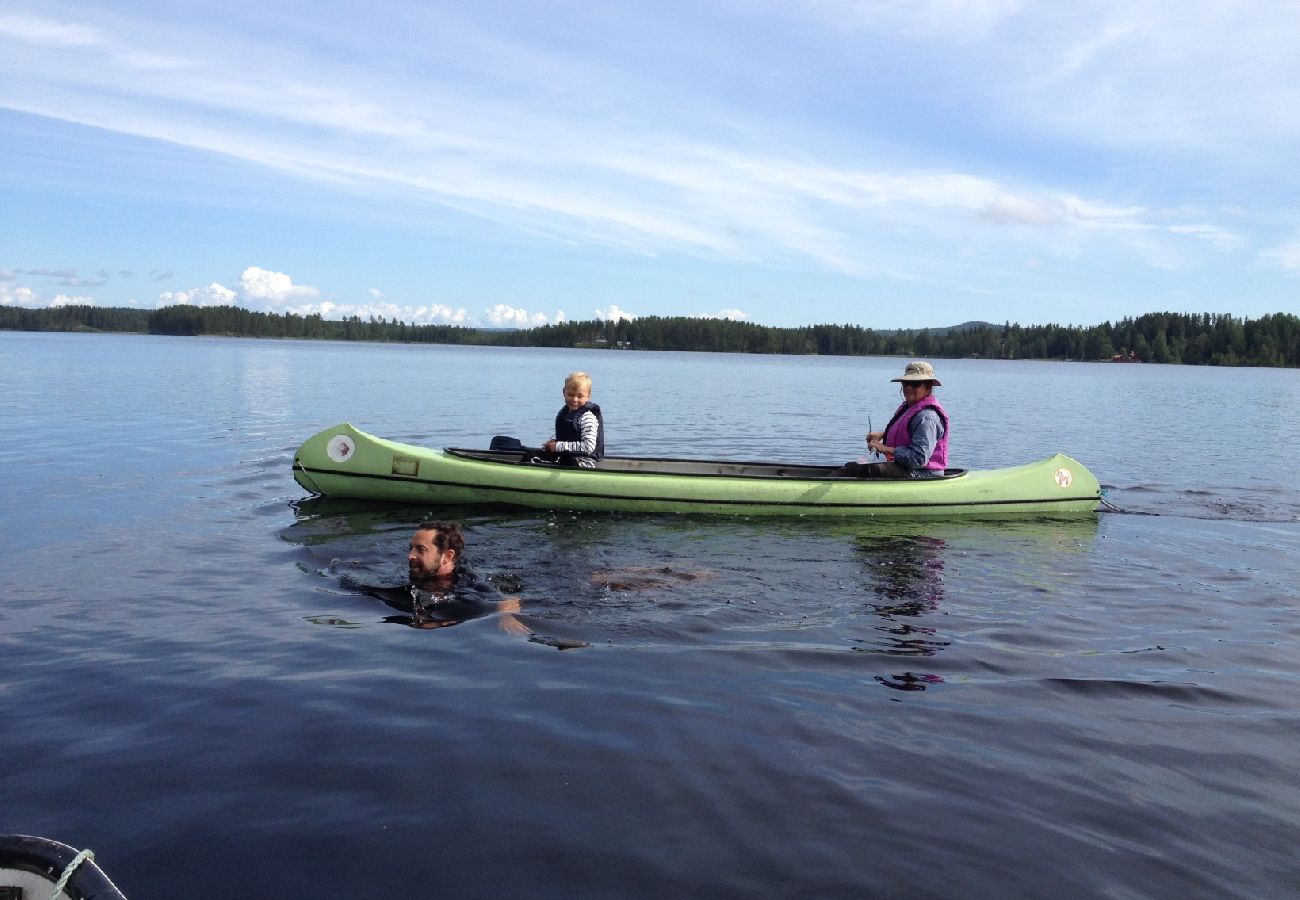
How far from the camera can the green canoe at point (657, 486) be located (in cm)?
1210

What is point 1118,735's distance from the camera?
5676mm

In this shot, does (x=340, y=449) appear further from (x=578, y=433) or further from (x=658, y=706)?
(x=658, y=706)

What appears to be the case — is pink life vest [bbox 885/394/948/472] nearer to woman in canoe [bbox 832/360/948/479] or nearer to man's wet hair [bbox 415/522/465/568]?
woman in canoe [bbox 832/360/948/479]

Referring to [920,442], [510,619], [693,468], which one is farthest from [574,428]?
[510,619]

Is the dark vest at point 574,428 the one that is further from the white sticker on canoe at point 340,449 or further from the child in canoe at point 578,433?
the white sticker on canoe at point 340,449

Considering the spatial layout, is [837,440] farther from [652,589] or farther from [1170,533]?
[652,589]

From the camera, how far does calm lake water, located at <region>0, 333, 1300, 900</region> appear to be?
4.27 meters

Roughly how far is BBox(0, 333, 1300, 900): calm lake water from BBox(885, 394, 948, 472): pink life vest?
1.26 metres

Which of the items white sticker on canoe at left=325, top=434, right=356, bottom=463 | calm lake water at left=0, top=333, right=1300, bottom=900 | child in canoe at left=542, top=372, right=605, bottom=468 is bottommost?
calm lake water at left=0, top=333, right=1300, bottom=900

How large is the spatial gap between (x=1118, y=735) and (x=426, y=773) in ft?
13.9

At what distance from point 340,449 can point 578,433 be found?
337 cm

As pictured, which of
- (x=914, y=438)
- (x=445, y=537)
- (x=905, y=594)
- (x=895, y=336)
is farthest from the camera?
(x=895, y=336)

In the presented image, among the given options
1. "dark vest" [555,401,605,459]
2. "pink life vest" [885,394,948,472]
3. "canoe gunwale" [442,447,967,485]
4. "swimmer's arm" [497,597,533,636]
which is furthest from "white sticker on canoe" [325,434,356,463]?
"pink life vest" [885,394,948,472]

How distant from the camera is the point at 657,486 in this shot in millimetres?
12125
